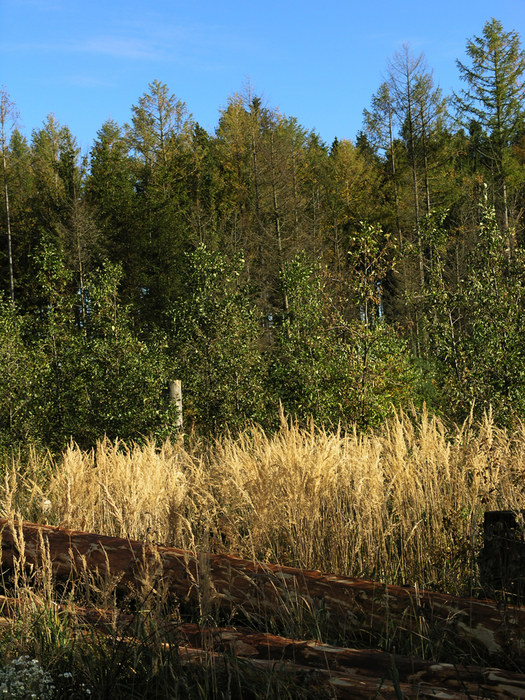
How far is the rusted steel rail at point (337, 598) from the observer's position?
302 cm

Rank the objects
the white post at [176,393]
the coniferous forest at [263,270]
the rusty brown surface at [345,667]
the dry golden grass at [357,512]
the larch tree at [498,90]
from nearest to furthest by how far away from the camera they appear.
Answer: the rusty brown surface at [345,667] < the dry golden grass at [357,512] < the coniferous forest at [263,270] < the white post at [176,393] < the larch tree at [498,90]

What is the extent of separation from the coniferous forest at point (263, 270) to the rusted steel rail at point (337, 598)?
19.8 ft

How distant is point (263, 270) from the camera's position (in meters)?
29.5

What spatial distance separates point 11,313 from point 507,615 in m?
14.0

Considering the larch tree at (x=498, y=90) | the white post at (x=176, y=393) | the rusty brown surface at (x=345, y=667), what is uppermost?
the larch tree at (x=498, y=90)

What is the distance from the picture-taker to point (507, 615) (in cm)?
285

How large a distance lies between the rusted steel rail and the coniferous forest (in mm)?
6027

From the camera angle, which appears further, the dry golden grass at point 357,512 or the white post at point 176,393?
the white post at point 176,393

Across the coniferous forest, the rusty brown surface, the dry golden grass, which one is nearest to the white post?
the coniferous forest

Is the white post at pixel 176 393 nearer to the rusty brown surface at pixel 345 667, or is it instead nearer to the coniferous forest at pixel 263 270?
the coniferous forest at pixel 263 270

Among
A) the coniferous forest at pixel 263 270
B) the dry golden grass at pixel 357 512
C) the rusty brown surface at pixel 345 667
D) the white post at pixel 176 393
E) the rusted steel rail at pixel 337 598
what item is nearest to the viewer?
the rusty brown surface at pixel 345 667

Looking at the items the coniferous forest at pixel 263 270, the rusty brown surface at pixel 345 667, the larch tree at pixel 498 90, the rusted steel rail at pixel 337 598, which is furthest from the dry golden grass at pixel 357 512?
the larch tree at pixel 498 90

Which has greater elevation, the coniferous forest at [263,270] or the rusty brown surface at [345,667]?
the coniferous forest at [263,270]

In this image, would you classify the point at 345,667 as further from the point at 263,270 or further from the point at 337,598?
the point at 263,270
